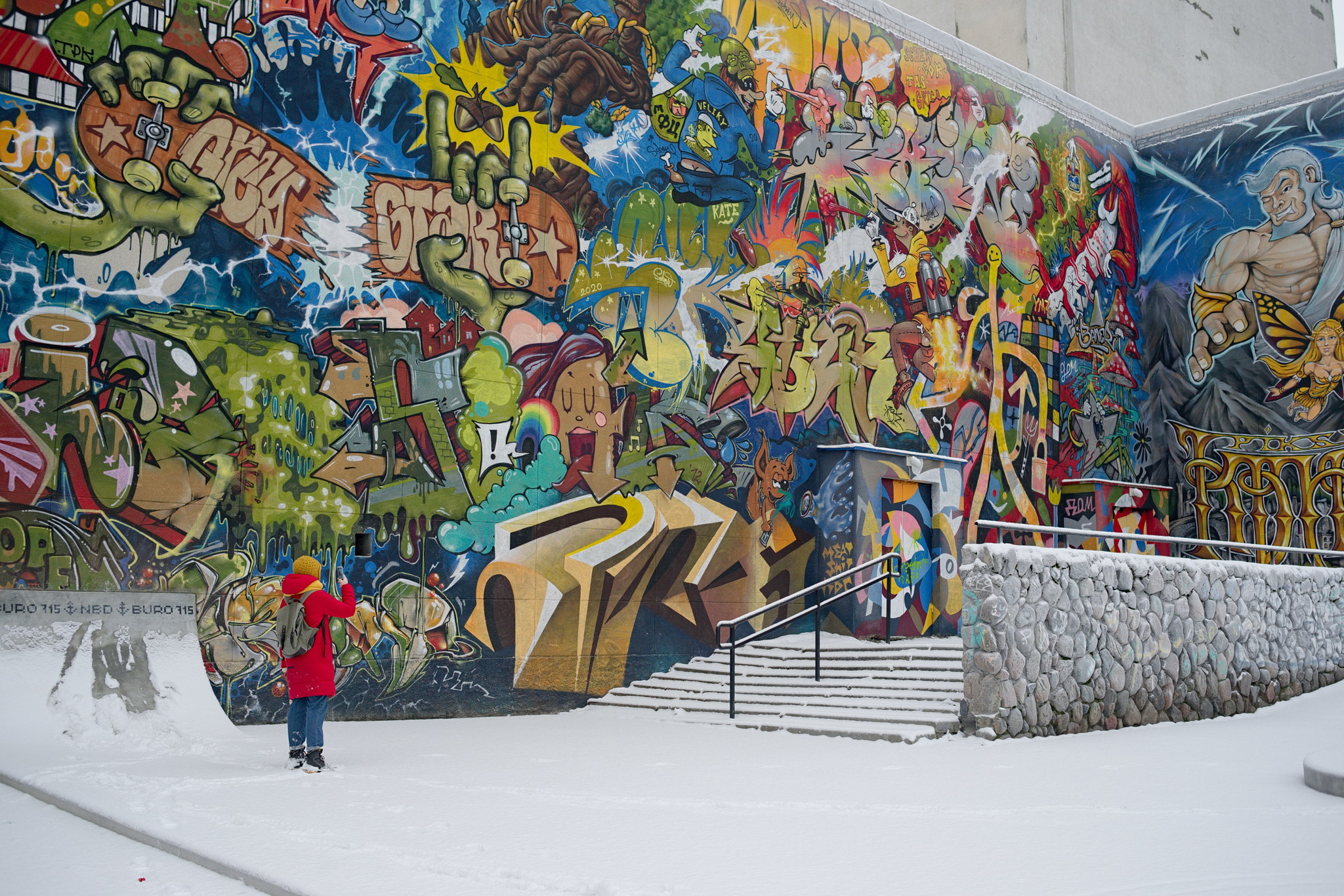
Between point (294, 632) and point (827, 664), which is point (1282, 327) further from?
point (294, 632)

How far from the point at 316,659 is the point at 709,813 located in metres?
3.37

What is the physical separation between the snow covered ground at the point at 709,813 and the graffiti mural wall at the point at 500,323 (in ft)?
8.03

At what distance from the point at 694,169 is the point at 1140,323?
36.9 feet

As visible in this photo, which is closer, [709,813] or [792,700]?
[709,813]

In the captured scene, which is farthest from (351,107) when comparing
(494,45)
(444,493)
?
(444,493)

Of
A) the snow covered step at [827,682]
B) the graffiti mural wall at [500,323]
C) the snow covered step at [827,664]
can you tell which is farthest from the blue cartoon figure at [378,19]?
the snow covered step at [827,664]

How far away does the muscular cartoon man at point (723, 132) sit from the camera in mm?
15852

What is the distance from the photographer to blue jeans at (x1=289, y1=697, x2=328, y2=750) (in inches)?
335

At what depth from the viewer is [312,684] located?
8523 mm

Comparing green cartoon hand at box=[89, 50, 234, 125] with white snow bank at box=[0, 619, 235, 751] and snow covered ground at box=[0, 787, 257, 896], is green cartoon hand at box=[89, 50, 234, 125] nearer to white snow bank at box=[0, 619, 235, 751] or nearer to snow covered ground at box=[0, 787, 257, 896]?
white snow bank at box=[0, 619, 235, 751]

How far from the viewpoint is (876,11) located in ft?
60.5

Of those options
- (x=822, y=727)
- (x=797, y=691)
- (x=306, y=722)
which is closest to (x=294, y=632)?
(x=306, y=722)

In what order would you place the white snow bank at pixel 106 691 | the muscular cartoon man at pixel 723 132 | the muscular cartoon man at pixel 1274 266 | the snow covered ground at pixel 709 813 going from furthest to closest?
the muscular cartoon man at pixel 1274 266
the muscular cartoon man at pixel 723 132
the white snow bank at pixel 106 691
the snow covered ground at pixel 709 813

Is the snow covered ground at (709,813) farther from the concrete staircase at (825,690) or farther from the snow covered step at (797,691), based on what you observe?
the snow covered step at (797,691)
